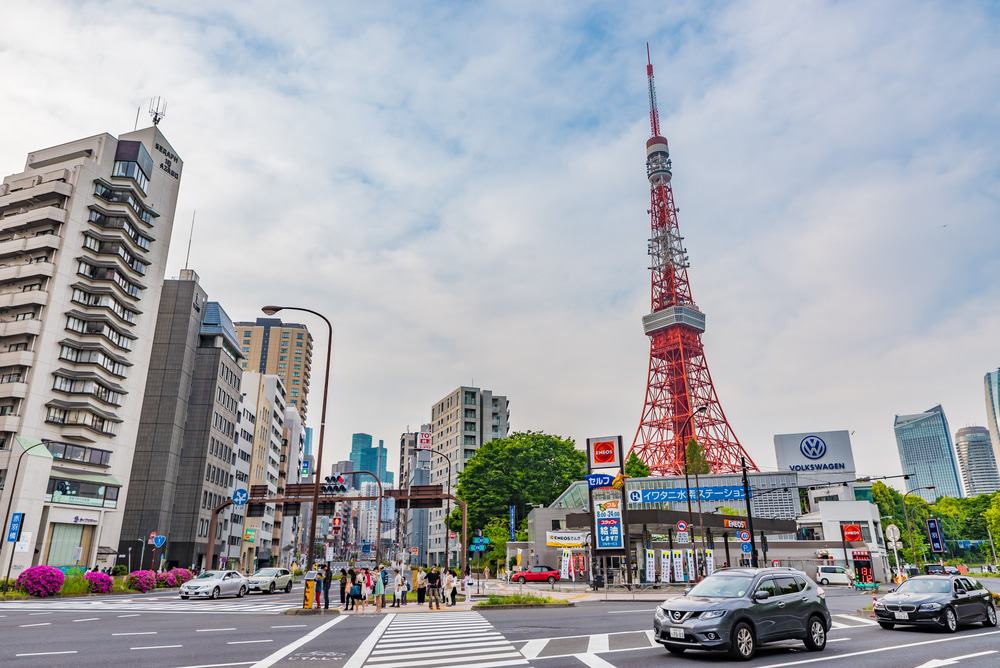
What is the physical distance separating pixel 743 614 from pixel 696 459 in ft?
258

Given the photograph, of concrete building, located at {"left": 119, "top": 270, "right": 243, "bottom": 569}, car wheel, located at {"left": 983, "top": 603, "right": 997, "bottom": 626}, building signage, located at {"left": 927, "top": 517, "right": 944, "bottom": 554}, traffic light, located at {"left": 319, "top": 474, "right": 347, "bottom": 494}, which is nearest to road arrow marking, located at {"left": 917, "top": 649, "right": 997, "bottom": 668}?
car wheel, located at {"left": 983, "top": 603, "right": 997, "bottom": 626}

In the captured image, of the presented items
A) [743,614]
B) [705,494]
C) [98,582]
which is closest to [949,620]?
[743,614]

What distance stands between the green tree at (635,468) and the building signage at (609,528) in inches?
2093

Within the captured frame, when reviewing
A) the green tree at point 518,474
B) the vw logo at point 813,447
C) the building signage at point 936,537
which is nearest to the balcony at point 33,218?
the green tree at point 518,474

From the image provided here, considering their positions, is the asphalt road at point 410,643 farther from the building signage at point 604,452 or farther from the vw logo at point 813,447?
the vw logo at point 813,447

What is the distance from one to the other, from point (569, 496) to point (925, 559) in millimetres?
86466

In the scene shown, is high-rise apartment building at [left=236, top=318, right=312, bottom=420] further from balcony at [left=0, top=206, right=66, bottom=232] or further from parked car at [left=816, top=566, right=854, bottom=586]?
parked car at [left=816, top=566, right=854, bottom=586]

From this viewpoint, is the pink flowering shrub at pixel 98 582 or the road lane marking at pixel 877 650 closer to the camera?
the road lane marking at pixel 877 650

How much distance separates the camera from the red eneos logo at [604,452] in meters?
40.9

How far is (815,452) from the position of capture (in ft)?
286

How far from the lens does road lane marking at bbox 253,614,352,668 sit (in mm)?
11211

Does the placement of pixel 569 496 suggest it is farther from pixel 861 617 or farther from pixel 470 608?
pixel 861 617

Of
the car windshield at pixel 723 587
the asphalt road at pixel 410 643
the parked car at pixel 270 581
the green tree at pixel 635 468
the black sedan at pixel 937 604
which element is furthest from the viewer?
the green tree at pixel 635 468

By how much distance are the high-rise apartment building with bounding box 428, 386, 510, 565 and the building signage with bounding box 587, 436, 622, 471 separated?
259 feet
